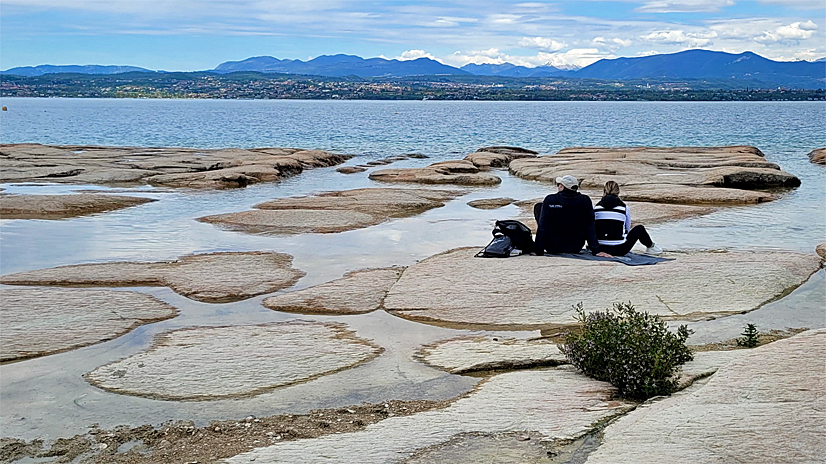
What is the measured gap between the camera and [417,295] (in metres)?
12.5

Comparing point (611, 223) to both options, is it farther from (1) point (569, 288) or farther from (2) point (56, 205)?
(2) point (56, 205)

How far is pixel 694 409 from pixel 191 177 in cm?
2859

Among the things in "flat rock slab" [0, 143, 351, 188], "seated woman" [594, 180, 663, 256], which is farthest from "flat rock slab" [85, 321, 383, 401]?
"flat rock slab" [0, 143, 351, 188]

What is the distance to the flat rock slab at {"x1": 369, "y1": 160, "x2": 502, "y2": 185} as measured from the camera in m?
32.4

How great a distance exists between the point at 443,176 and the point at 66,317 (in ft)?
74.0

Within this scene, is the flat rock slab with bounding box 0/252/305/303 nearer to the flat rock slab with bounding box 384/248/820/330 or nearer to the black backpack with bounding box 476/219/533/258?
the flat rock slab with bounding box 384/248/820/330

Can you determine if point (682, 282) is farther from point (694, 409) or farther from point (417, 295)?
point (694, 409)

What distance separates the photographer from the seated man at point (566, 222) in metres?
14.1

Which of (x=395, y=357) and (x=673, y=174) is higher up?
(x=673, y=174)

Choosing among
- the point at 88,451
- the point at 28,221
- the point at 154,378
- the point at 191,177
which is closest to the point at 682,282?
the point at 154,378

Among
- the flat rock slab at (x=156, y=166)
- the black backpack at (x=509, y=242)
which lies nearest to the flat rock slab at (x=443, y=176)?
the flat rock slab at (x=156, y=166)

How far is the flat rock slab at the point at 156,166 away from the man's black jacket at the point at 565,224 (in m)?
19.5

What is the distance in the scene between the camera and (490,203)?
993 inches

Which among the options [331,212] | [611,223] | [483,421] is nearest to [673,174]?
[331,212]
